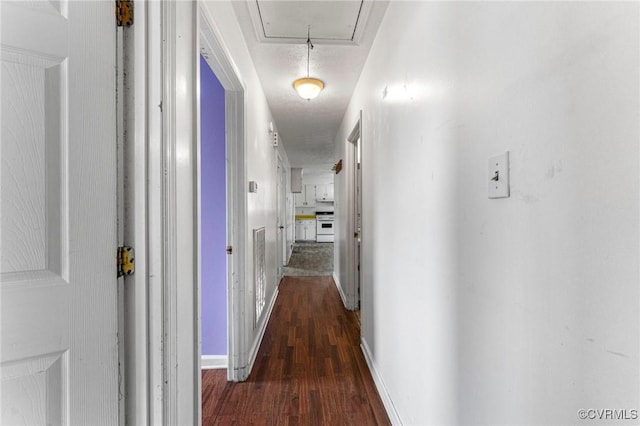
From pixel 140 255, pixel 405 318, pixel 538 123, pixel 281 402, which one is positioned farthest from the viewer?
pixel 281 402

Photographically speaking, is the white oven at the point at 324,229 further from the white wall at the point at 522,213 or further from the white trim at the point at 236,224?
the white wall at the point at 522,213

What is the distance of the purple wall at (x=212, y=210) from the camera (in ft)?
6.84

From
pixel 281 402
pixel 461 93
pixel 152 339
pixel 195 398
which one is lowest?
pixel 281 402

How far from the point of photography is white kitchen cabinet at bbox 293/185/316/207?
9.56 metres

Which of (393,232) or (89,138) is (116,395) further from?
(393,232)

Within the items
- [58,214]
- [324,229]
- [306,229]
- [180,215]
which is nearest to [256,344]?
[180,215]

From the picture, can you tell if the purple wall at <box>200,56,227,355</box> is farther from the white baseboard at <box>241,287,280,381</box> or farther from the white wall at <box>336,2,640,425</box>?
the white wall at <box>336,2,640,425</box>

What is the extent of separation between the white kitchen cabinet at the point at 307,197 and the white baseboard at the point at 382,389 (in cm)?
751

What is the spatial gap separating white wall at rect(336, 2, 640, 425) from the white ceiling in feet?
1.89

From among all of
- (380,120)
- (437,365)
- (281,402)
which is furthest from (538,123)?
Result: (281,402)

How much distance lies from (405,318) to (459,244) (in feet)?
2.17

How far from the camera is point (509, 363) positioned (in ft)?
2.28

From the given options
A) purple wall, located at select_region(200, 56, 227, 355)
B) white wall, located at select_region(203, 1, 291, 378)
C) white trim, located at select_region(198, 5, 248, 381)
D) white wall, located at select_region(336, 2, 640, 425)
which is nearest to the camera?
white wall, located at select_region(336, 2, 640, 425)

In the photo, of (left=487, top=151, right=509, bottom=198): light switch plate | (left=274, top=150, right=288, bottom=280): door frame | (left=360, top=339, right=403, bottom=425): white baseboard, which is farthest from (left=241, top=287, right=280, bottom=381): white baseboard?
(left=487, top=151, right=509, bottom=198): light switch plate
